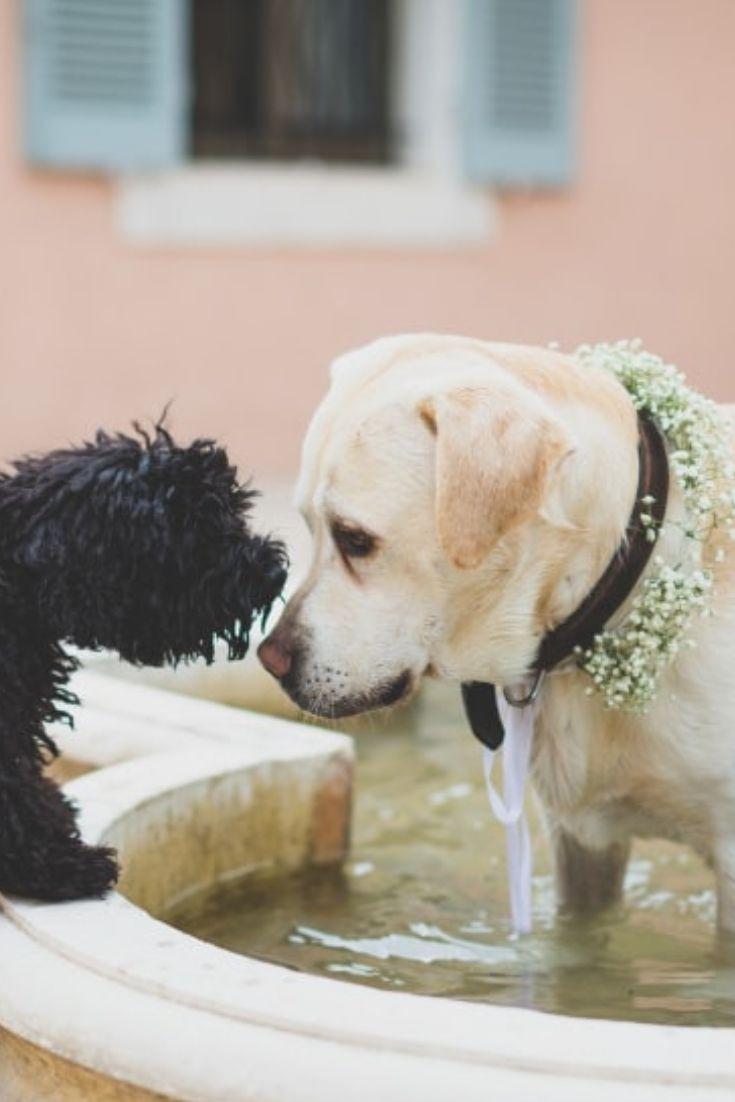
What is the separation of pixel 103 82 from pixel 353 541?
7.08 meters

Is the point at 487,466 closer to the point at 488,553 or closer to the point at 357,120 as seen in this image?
the point at 488,553

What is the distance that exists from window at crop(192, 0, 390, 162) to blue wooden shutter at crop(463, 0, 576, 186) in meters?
0.51

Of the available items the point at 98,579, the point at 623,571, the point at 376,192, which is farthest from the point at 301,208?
the point at 98,579

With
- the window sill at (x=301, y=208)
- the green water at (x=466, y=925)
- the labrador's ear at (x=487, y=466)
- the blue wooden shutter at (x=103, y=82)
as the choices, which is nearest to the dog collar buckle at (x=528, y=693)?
the labrador's ear at (x=487, y=466)

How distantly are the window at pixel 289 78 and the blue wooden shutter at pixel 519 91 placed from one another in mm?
511

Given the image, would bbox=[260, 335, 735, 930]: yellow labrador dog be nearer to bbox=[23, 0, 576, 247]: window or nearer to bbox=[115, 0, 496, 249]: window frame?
bbox=[115, 0, 496, 249]: window frame

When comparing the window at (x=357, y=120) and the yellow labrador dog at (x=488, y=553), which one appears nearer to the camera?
the yellow labrador dog at (x=488, y=553)

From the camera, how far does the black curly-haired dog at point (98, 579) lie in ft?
9.96

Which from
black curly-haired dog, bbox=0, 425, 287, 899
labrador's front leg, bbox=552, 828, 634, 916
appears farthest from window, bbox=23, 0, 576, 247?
black curly-haired dog, bbox=0, 425, 287, 899

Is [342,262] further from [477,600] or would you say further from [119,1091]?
[119,1091]

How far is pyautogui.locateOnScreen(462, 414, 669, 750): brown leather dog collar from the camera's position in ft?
11.0

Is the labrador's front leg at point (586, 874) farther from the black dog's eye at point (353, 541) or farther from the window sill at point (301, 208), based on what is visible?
the window sill at point (301, 208)

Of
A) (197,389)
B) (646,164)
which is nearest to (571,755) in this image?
(197,389)

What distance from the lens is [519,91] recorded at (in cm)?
1102
